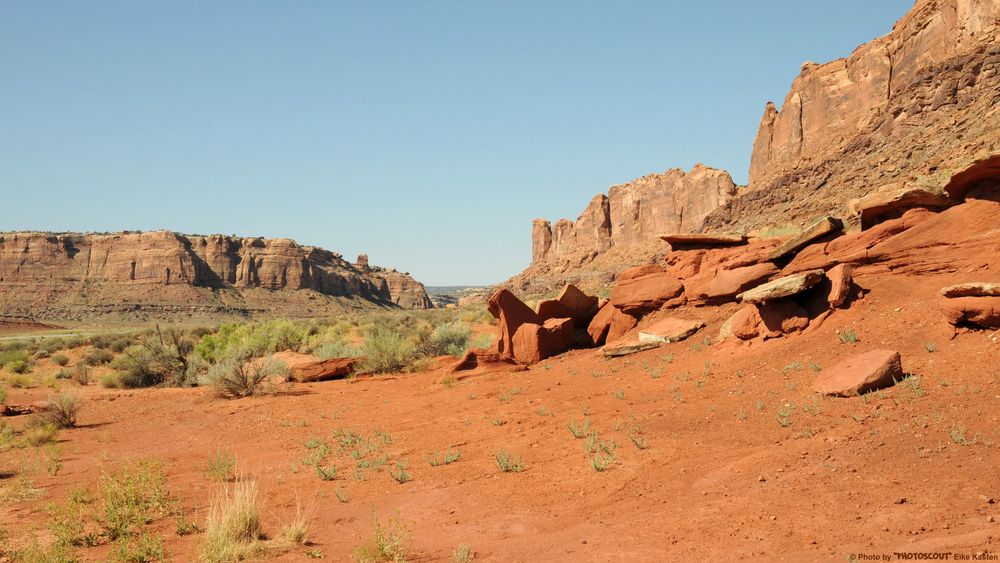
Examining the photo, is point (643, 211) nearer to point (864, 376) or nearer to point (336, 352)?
point (336, 352)

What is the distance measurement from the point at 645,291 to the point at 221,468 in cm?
1076

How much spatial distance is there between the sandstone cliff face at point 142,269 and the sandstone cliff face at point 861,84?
75.9 m

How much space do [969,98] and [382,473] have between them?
4824 cm

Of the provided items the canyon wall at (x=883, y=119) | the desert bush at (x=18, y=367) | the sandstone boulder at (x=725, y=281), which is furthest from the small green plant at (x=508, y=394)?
the desert bush at (x=18, y=367)

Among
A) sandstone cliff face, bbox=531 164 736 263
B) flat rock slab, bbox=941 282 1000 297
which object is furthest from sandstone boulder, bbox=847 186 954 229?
sandstone cliff face, bbox=531 164 736 263

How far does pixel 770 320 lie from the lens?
36.1 feet

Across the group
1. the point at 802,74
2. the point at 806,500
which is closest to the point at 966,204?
the point at 806,500

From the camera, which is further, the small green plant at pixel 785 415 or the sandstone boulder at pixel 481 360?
the sandstone boulder at pixel 481 360

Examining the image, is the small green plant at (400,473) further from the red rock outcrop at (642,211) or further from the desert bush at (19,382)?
the red rock outcrop at (642,211)

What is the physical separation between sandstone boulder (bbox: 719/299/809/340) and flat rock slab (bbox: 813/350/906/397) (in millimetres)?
2690

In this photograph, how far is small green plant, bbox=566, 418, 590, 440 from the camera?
8414mm

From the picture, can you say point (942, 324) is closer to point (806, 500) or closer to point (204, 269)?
point (806, 500)

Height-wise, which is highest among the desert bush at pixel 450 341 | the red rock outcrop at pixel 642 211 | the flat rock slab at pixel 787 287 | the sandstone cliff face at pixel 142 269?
the red rock outcrop at pixel 642 211

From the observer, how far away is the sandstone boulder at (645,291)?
49.6 feet
